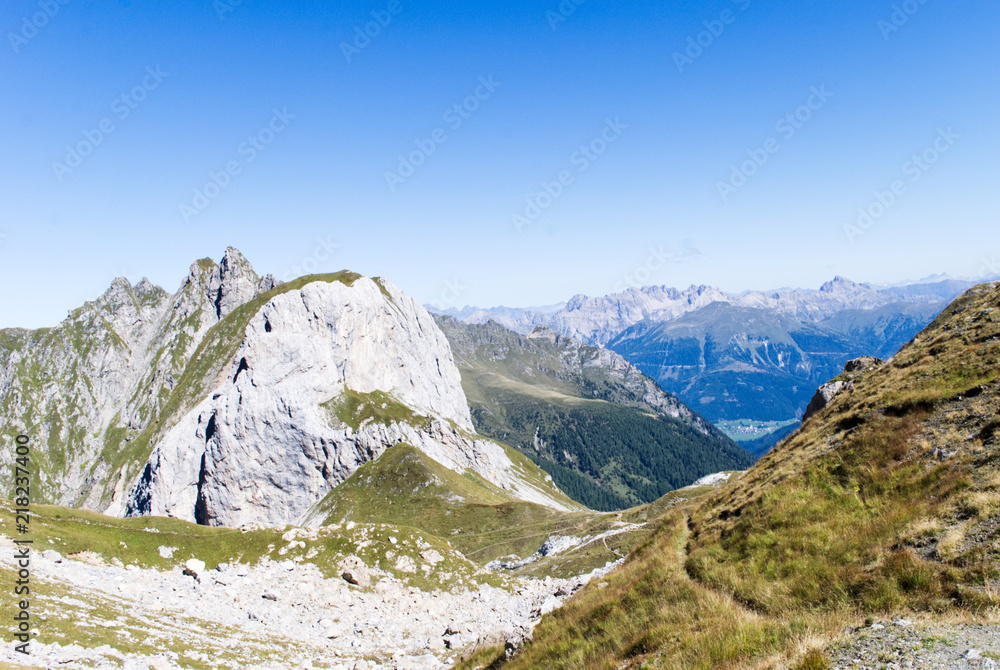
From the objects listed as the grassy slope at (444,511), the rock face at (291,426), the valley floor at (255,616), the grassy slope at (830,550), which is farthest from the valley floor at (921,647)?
the rock face at (291,426)

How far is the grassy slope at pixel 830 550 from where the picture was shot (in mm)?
11852

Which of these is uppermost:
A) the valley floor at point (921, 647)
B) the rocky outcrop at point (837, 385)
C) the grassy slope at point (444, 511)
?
the rocky outcrop at point (837, 385)

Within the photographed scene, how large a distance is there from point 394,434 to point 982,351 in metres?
129

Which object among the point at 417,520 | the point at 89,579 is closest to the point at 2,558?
the point at 89,579

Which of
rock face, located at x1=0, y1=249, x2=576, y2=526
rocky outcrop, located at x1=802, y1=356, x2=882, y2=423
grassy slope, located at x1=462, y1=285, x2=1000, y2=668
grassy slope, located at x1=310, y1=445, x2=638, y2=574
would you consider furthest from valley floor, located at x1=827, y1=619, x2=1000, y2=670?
rock face, located at x1=0, y1=249, x2=576, y2=526

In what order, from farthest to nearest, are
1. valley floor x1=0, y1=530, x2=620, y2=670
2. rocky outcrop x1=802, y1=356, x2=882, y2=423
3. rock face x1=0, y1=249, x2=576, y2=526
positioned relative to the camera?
rock face x1=0, y1=249, x2=576, y2=526
rocky outcrop x1=802, y1=356, x2=882, y2=423
valley floor x1=0, y1=530, x2=620, y2=670

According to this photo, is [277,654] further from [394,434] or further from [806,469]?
[394,434]

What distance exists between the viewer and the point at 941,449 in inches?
682

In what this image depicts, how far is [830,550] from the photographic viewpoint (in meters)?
15.2

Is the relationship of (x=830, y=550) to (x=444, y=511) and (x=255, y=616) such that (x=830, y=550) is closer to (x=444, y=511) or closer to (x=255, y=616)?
(x=255, y=616)

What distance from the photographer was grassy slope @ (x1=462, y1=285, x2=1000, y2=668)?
11.9m

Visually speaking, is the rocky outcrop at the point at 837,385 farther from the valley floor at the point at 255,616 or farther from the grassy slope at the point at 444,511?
the grassy slope at the point at 444,511

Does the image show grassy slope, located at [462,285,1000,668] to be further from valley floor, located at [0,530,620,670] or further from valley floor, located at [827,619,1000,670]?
valley floor, located at [0,530,620,670]

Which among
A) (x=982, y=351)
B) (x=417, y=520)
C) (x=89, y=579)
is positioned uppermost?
(x=982, y=351)
